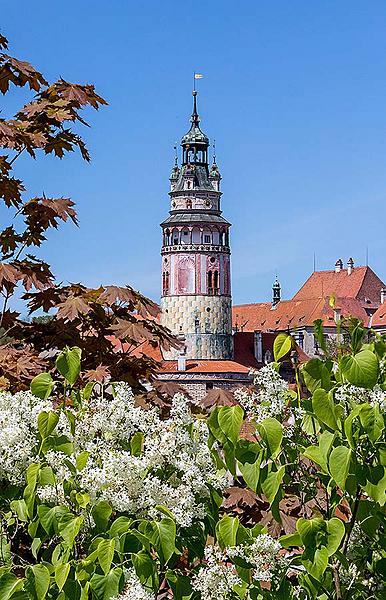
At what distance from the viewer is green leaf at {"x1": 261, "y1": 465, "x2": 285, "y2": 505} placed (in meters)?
2.92

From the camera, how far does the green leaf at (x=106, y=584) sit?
2.79m

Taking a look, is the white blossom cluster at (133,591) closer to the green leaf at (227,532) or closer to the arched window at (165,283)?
the green leaf at (227,532)

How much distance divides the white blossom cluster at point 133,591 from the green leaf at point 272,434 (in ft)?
1.66

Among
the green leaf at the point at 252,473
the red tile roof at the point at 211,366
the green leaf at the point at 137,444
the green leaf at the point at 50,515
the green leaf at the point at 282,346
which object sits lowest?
the green leaf at the point at 50,515

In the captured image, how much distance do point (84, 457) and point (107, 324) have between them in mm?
2038

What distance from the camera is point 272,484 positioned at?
2.94 m

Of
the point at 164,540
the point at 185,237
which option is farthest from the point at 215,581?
the point at 185,237

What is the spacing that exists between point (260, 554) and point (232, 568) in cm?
10

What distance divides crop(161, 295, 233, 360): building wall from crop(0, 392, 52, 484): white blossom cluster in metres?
65.6

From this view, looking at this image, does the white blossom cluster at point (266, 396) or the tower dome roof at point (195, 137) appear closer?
the white blossom cluster at point (266, 396)

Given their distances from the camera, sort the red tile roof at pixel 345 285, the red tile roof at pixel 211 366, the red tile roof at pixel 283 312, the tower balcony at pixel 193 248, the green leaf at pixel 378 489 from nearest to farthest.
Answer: the green leaf at pixel 378 489
the red tile roof at pixel 211 366
the tower balcony at pixel 193 248
the red tile roof at pixel 283 312
the red tile roof at pixel 345 285

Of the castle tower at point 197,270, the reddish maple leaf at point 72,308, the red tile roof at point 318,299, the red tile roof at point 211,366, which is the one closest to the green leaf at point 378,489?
the reddish maple leaf at point 72,308

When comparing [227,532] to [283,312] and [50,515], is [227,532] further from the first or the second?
[283,312]

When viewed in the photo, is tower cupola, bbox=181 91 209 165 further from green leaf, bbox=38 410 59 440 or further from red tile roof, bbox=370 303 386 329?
green leaf, bbox=38 410 59 440
